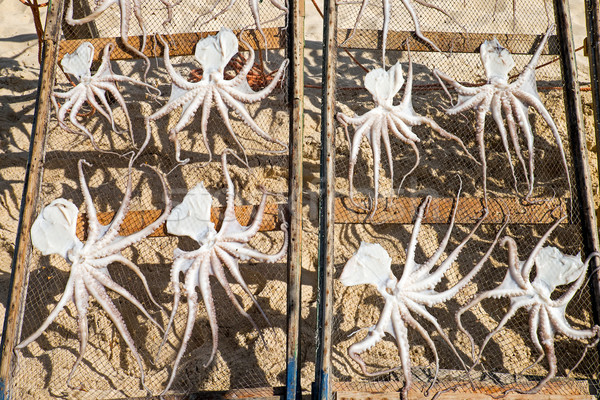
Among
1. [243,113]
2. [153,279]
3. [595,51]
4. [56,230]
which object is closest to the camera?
[56,230]

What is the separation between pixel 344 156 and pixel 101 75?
1863 mm

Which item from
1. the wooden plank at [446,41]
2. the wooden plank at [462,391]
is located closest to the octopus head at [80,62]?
the wooden plank at [446,41]

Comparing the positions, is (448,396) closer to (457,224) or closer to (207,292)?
(457,224)

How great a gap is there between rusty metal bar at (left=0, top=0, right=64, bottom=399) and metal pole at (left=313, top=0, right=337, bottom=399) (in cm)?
168

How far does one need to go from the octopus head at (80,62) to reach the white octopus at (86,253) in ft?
2.79

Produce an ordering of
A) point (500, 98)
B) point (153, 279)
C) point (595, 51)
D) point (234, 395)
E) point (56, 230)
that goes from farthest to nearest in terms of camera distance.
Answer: point (153, 279) < point (595, 51) < point (500, 98) < point (56, 230) < point (234, 395)

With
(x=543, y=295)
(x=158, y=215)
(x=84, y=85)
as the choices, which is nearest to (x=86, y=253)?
(x=158, y=215)

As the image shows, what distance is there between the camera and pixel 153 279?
343cm

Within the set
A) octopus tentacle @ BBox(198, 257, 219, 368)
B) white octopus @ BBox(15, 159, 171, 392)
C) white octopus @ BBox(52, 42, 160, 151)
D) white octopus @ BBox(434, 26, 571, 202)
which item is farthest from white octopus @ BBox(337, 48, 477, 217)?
white octopus @ BBox(52, 42, 160, 151)

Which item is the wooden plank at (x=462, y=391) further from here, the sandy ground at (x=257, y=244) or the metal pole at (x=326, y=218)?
the sandy ground at (x=257, y=244)

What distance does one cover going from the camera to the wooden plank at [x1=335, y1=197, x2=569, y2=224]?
289 cm

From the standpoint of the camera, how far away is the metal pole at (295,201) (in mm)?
2604

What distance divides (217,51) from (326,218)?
1251mm

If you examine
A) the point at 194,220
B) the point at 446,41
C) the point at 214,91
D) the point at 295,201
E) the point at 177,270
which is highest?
the point at 446,41
